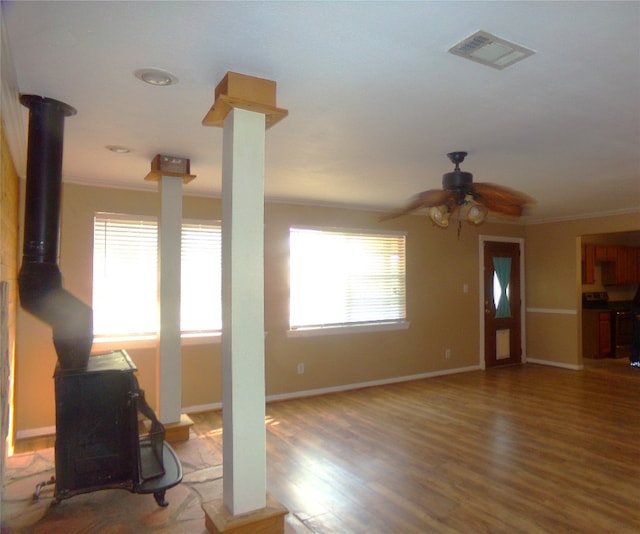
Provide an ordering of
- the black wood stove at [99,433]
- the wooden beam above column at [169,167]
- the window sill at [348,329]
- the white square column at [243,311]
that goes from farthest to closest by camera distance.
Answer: the window sill at [348,329]
the wooden beam above column at [169,167]
the black wood stove at [99,433]
the white square column at [243,311]

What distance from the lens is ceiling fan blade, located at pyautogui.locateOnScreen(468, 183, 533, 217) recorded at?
3018mm

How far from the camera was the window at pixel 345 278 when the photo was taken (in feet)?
18.4

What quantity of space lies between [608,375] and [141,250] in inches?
258

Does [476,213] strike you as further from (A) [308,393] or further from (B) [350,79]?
(A) [308,393]

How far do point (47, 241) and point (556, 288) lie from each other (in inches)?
280

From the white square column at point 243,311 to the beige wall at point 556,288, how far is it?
614cm

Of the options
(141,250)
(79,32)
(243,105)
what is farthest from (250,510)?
(141,250)

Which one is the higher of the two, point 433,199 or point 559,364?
point 433,199

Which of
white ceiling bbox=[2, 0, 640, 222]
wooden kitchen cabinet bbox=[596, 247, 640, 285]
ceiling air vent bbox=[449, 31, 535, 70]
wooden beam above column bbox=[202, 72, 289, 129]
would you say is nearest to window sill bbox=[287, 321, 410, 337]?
white ceiling bbox=[2, 0, 640, 222]

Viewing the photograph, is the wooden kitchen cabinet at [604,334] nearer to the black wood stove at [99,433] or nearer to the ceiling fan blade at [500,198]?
the ceiling fan blade at [500,198]

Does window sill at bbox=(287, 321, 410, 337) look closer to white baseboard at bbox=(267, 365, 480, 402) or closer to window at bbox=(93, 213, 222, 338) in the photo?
white baseboard at bbox=(267, 365, 480, 402)

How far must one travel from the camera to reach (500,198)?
10.2ft

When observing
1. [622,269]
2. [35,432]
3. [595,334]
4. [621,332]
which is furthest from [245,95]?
[622,269]

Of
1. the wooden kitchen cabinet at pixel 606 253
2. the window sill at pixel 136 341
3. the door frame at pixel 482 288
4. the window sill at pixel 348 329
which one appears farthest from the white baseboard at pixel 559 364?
the window sill at pixel 136 341
